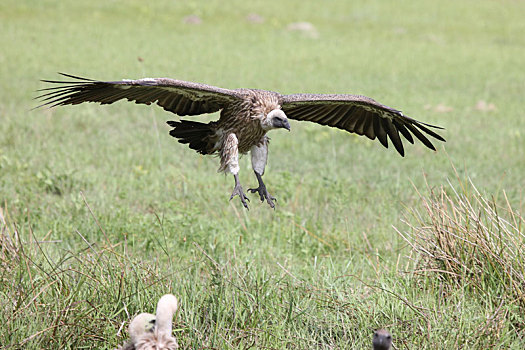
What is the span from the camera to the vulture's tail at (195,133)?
14.1ft

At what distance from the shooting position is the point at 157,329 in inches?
114

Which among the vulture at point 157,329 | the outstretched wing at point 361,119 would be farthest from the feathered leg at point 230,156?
the vulture at point 157,329

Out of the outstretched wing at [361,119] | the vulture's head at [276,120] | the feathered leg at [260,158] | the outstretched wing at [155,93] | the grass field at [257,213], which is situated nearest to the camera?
the outstretched wing at [155,93]

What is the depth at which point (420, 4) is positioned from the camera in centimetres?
3231

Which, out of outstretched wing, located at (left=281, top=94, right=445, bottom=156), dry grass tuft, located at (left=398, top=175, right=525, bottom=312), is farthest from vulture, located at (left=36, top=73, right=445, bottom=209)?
dry grass tuft, located at (left=398, top=175, right=525, bottom=312)

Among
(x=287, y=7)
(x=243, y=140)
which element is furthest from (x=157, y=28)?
(x=243, y=140)

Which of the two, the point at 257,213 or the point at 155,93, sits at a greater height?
the point at 155,93

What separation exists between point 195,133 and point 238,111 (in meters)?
0.42

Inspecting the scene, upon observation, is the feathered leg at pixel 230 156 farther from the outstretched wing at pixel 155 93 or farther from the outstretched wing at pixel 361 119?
the outstretched wing at pixel 361 119

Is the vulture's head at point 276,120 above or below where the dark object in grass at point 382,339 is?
above

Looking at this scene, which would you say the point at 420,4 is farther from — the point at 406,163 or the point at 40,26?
the point at 406,163

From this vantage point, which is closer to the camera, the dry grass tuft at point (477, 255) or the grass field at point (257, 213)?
the grass field at point (257, 213)

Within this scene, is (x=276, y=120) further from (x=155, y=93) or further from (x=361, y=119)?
(x=361, y=119)

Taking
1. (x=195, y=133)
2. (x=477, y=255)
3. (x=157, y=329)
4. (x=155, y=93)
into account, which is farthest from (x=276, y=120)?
(x=477, y=255)
